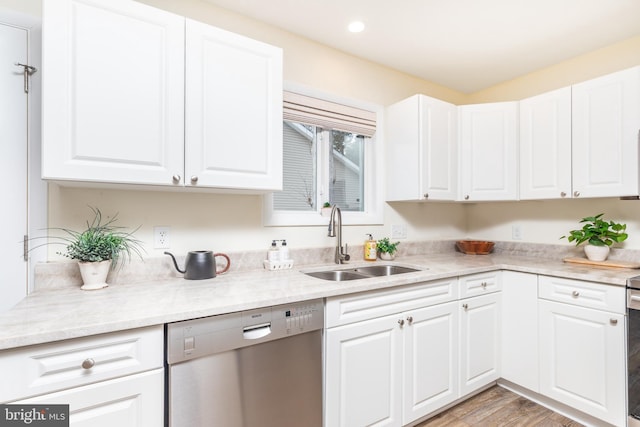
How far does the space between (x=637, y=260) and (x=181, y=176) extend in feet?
9.39

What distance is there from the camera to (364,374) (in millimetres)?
1521

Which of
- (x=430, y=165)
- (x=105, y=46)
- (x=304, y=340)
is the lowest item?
(x=304, y=340)

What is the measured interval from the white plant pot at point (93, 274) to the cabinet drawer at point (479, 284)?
6.38 ft

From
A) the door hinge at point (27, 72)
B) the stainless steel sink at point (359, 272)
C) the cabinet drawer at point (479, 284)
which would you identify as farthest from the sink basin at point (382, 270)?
the door hinge at point (27, 72)

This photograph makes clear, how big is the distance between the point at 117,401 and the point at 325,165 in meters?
1.78

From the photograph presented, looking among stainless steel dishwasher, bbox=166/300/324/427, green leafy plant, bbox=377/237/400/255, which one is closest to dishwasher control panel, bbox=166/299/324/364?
stainless steel dishwasher, bbox=166/300/324/427

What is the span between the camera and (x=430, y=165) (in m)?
2.33

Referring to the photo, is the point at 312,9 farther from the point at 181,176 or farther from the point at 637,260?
the point at 637,260

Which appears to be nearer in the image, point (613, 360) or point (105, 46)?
point (105, 46)

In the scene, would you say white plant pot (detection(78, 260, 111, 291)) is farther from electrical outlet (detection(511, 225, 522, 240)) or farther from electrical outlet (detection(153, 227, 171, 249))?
electrical outlet (detection(511, 225, 522, 240))

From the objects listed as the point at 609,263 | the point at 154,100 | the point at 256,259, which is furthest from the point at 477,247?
the point at 154,100

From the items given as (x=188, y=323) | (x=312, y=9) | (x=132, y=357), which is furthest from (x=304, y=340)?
(x=312, y=9)

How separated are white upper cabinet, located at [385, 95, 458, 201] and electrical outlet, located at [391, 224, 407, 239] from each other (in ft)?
0.84

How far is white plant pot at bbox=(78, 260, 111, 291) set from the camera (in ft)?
4.45
